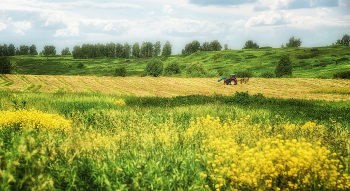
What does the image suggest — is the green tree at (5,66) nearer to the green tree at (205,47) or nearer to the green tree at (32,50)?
the green tree at (205,47)

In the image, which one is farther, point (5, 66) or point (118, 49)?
point (118, 49)

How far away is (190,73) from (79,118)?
69665 mm

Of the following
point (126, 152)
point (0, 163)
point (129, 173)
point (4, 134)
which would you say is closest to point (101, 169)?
point (129, 173)

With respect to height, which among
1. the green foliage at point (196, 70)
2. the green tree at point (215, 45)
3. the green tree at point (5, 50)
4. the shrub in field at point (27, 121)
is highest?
the green tree at point (215, 45)

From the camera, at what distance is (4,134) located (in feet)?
20.8

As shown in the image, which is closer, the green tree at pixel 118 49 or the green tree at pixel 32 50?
the green tree at pixel 118 49

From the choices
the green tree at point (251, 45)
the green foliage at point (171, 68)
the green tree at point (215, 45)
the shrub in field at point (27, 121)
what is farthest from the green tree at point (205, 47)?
the shrub in field at point (27, 121)

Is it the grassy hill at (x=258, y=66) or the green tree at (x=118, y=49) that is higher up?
the green tree at (x=118, y=49)

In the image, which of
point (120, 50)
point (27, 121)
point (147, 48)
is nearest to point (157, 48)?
point (147, 48)

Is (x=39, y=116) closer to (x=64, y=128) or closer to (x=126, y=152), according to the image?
(x=64, y=128)

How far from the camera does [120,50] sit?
177 m

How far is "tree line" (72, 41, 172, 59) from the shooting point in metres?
164

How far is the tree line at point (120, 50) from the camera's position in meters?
164

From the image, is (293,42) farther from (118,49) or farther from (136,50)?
(118,49)
